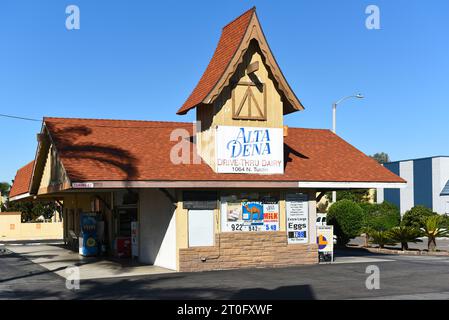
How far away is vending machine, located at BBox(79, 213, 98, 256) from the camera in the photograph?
2736cm

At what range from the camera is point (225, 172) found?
20984mm

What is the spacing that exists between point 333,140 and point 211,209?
30.8 feet

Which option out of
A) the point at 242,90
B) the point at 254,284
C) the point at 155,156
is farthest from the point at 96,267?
the point at 242,90

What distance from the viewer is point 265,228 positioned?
70.9ft

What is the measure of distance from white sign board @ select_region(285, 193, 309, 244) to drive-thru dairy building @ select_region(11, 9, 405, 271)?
0.04 m

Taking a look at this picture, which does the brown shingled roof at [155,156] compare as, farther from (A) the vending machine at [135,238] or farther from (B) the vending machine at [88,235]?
(B) the vending machine at [88,235]

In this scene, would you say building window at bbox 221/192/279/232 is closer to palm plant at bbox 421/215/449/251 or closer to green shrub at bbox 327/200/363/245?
green shrub at bbox 327/200/363/245

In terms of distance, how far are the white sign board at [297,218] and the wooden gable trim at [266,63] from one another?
133 inches

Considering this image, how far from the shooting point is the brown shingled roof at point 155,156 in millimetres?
19891

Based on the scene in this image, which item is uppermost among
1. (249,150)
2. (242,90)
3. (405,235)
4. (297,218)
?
(242,90)

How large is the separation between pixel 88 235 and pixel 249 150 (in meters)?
10.2
